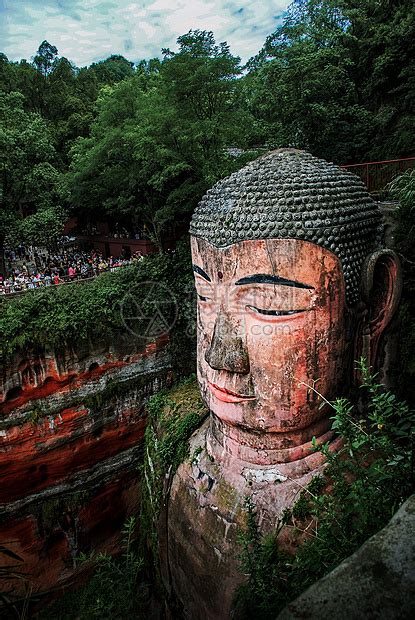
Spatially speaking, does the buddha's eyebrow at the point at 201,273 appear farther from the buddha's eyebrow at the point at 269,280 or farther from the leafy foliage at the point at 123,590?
the leafy foliage at the point at 123,590

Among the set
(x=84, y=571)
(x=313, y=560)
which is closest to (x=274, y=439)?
(x=313, y=560)

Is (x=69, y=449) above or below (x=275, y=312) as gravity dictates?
below

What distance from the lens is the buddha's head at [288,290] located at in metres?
3.59

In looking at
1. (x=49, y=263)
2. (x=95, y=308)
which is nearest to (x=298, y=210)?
(x=95, y=308)

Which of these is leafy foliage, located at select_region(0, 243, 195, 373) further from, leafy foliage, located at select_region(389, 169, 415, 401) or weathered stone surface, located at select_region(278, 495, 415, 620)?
weathered stone surface, located at select_region(278, 495, 415, 620)

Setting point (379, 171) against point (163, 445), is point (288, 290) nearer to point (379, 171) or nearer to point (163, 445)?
point (163, 445)

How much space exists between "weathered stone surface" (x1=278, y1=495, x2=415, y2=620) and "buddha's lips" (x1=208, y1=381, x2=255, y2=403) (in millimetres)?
2499

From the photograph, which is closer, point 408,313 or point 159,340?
point 408,313

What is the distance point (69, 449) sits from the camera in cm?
877

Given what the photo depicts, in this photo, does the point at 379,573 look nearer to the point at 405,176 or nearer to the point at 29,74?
the point at 405,176

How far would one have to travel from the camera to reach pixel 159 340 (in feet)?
31.9

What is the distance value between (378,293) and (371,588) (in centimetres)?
326

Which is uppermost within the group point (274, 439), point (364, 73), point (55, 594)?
→ point (364, 73)

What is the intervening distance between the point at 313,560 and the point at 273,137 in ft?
43.2
